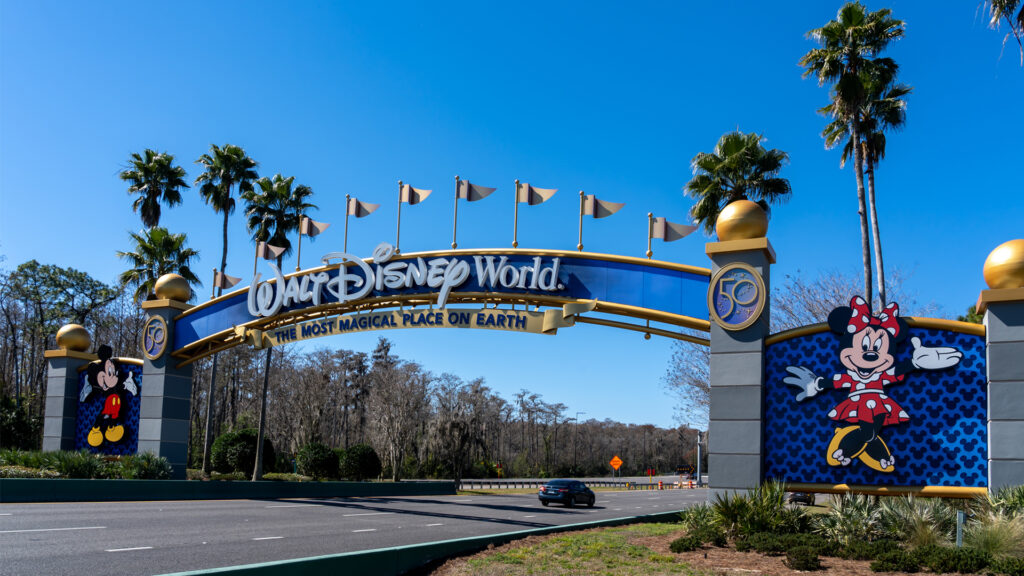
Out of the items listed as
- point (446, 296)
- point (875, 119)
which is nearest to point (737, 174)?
point (875, 119)

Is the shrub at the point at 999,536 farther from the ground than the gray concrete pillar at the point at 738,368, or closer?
closer

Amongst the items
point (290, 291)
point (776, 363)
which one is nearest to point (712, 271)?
point (776, 363)

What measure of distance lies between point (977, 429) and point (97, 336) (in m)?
60.7

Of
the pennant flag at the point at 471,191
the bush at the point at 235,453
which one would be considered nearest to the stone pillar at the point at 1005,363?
the pennant flag at the point at 471,191

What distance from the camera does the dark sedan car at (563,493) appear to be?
1228 inches

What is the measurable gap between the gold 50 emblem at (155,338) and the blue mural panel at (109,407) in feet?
3.78

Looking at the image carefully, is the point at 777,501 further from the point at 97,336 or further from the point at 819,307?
the point at 97,336

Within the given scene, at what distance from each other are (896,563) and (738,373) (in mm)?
5338

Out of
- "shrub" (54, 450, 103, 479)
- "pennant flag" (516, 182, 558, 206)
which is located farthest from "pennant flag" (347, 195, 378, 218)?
"shrub" (54, 450, 103, 479)

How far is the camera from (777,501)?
13.8 meters

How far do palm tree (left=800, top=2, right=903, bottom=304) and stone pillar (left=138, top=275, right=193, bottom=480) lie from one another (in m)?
23.4

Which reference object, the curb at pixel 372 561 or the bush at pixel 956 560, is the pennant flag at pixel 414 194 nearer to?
the curb at pixel 372 561

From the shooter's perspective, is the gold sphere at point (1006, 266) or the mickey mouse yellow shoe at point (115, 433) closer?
the gold sphere at point (1006, 266)

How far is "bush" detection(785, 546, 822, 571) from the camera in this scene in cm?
1109
